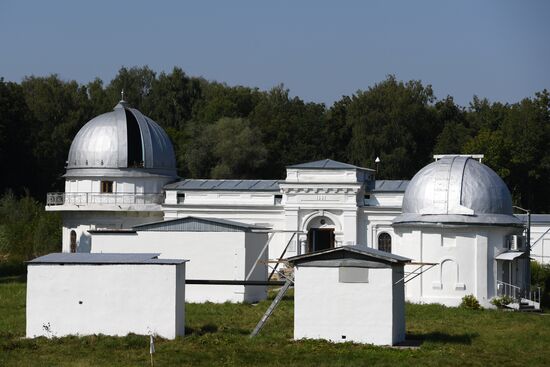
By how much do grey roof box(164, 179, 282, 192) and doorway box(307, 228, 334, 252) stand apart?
2.77 m

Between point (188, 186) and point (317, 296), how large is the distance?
97.5 feet

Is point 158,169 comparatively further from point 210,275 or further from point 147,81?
point 147,81

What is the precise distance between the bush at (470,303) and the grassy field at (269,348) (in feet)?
21.5

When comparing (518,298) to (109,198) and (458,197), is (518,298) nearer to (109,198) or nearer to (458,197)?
(458,197)

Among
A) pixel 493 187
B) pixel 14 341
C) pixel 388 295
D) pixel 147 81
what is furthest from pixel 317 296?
pixel 147 81

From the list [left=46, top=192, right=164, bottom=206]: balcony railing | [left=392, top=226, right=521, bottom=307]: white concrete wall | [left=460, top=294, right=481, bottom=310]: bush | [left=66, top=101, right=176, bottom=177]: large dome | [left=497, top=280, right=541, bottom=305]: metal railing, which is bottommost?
[left=460, top=294, right=481, bottom=310]: bush

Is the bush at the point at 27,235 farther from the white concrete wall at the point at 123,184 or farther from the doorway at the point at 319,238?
the doorway at the point at 319,238

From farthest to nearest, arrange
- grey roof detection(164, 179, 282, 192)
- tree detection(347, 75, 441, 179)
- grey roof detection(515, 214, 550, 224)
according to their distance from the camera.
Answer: tree detection(347, 75, 441, 179) → grey roof detection(164, 179, 282, 192) → grey roof detection(515, 214, 550, 224)

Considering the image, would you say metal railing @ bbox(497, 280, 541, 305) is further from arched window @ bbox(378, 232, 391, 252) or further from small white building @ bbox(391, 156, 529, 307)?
arched window @ bbox(378, 232, 391, 252)

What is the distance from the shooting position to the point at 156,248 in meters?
45.7

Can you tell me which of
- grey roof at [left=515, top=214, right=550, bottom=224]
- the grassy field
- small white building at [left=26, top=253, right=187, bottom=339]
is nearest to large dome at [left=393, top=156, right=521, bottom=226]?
the grassy field

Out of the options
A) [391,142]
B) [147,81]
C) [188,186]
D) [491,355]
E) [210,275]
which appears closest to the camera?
[491,355]

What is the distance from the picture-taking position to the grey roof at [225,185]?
59.8m

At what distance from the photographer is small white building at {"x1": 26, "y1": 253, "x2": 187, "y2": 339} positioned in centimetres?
3186
